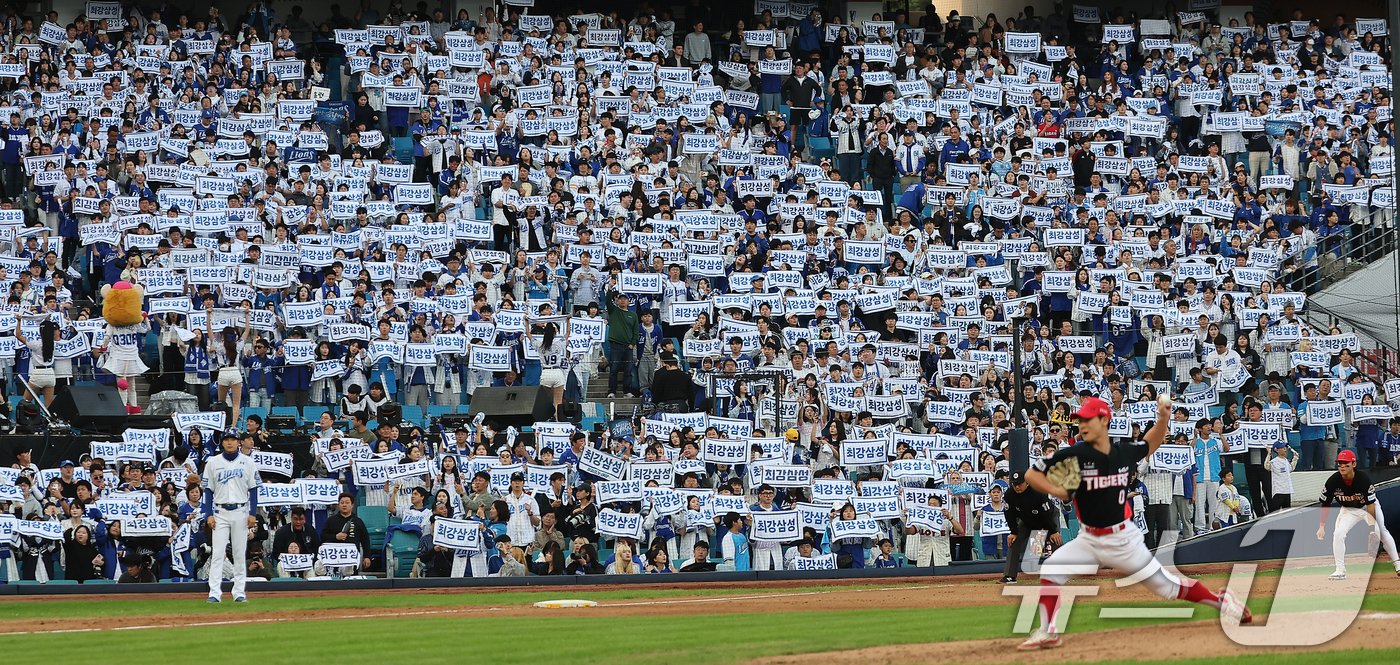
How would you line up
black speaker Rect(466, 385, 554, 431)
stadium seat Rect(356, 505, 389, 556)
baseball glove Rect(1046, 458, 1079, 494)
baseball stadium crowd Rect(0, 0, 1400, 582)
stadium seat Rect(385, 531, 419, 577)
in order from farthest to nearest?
black speaker Rect(466, 385, 554, 431), stadium seat Rect(356, 505, 389, 556), baseball stadium crowd Rect(0, 0, 1400, 582), stadium seat Rect(385, 531, 419, 577), baseball glove Rect(1046, 458, 1079, 494)

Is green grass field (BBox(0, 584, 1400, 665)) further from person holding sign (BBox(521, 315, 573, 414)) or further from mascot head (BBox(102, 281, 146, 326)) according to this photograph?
person holding sign (BBox(521, 315, 573, 414))

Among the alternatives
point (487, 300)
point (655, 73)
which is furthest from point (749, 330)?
point (655, 73)

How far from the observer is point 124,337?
2597 cm

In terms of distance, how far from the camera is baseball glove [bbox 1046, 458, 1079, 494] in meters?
11.8

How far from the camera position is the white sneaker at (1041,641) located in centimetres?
1227

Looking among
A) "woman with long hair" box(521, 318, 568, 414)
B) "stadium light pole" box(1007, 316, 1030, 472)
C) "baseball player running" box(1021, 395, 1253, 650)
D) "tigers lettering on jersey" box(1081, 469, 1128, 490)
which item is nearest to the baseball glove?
"baseball player running" box(1021, 395, 1253, 650)

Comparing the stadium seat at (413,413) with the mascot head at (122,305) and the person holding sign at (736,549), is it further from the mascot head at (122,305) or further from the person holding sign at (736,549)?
the person holding sign at (736,549)

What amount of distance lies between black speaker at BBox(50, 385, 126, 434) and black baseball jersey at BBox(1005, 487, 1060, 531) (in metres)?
12.4

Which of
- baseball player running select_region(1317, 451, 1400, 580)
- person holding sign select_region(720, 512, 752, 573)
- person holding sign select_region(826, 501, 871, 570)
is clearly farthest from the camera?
person holding sign select_region(826, 501, 871, 570)

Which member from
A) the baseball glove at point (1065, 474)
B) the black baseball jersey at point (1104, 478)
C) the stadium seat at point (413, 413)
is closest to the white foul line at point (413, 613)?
the black baseball jersey at point (1104, 478)

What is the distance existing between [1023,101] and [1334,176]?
617 cm

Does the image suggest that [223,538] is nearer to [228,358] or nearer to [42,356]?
[228,358]


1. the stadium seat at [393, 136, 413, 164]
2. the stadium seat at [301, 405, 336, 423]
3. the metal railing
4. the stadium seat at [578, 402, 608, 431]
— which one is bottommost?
the stadium seat at [578, 402, 608, 431]

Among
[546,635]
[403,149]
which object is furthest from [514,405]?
[546,635]
